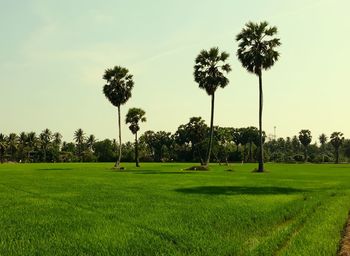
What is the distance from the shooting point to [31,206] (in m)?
21.9

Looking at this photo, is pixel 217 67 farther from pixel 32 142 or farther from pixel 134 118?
pixel 32 142

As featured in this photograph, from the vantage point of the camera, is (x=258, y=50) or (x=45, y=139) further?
(x=45, y=139)

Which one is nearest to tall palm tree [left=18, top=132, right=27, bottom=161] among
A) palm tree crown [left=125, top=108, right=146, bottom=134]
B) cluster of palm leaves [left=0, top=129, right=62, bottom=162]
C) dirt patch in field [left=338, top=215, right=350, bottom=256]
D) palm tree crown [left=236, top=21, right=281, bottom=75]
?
cluster of palm leaves [left=0, top=129, right=62, bottom=162]

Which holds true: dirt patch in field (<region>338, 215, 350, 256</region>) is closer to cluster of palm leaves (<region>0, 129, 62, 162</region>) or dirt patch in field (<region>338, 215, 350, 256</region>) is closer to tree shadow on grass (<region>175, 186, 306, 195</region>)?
tree shadow on grass (<region>175, 186, 306, 195</region>)

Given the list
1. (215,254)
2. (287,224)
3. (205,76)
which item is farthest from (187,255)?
(205,76)

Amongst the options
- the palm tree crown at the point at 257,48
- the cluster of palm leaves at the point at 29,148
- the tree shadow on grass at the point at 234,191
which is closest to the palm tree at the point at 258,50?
the palm tree crown at the point at 257,48

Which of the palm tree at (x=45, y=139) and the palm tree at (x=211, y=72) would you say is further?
the palm tree at (x=45, y=139)

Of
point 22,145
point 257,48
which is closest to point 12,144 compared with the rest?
point 22,145

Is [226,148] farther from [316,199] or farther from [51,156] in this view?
[316,199]

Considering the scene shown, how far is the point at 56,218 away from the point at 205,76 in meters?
62.6

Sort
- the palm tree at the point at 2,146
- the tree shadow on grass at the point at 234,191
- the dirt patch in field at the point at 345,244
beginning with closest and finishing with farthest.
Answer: the dirt patch in field at the point at 345,244, the tree shadow on grass at the point at 234,191, the palm tree at the point at 2,146

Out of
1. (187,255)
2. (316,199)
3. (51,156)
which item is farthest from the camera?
(51,156)

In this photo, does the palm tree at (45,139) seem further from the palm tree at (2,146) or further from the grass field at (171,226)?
the grass field at (171,226)

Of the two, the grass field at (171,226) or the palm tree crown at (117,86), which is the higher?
the palm tree crown at (117,86)
